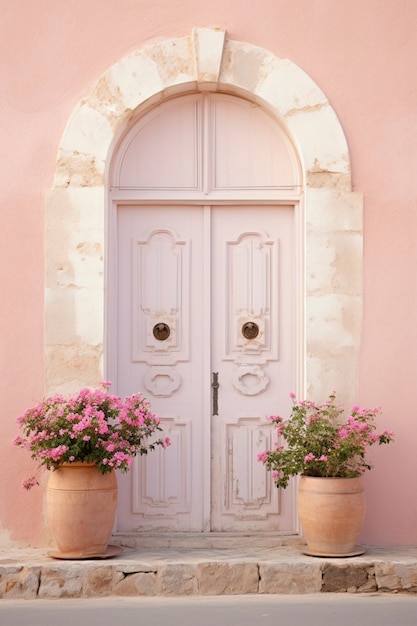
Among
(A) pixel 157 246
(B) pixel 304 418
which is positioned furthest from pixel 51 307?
(B) pixel 304 418

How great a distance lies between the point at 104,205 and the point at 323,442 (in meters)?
2.19

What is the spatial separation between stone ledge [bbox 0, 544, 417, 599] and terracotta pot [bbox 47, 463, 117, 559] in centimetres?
14

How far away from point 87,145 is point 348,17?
2.02 meters

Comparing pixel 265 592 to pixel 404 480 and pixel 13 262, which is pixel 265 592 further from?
pixel 13 262

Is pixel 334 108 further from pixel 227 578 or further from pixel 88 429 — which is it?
pixel 227 578

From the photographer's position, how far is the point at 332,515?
6.95 metres

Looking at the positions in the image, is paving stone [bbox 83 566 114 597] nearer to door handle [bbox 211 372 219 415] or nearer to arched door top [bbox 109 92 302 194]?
door handle [bbox 211 372 219 415]

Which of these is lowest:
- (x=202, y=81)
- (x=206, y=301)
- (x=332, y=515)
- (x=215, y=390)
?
(x=332, y=515)

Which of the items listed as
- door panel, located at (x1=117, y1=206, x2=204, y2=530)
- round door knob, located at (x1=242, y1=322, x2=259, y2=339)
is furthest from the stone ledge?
round door knob, located at (x1=242, y1=322, x2=259, y2=339)

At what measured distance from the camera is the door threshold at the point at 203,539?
7.48 metres

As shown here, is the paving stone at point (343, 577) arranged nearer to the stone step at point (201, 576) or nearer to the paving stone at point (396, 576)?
the stone step at point (201, 576)

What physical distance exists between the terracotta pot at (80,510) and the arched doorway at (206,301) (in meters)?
0.81

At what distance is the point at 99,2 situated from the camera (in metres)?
7.69

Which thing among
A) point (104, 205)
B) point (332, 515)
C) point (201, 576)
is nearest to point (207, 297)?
point (104, 205)
